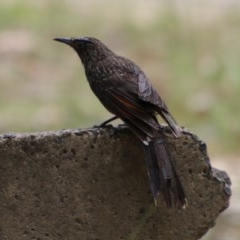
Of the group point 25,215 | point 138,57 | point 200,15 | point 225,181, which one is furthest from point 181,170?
point 200,15

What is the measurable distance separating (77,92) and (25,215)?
6.53 m

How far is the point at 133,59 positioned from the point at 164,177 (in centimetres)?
745

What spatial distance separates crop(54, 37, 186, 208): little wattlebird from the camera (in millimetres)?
5316

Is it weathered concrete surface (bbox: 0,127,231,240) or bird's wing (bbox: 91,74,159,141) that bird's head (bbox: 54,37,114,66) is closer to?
bird's wing (bbox: 91,74,159,141)

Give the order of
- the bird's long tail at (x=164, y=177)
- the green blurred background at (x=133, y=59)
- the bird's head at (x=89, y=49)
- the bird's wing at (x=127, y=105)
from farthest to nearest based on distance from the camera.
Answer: the green blurred background at (x=133, y=59) → the bird's head at (x=89, y=49) → the bird's wing at (x=127, y=105) → the bird's long tail at (x=164, y=177)

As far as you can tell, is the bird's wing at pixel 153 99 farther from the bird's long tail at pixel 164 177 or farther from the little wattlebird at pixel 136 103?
the bird's long tail at pixel 164 177

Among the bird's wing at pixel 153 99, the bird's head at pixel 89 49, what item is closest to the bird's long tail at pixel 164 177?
the bird's wing at pixel 153 99

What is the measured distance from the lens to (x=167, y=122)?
538cm

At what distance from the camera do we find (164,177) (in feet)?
17.4

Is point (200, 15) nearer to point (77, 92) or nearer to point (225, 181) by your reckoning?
point (77, 92)

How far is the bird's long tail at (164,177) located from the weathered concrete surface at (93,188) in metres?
0.09

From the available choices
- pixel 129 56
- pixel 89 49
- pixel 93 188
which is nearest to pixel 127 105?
pixel 93 188

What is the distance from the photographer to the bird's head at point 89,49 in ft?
19.3

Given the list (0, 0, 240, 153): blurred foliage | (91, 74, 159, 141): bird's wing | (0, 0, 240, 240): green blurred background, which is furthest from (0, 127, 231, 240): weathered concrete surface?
(0, 0, 240, 153): blurred foliage
